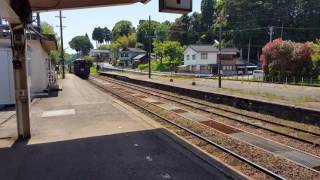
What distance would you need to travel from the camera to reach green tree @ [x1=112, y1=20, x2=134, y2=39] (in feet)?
532

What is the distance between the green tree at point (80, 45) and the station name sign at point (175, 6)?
166848mm

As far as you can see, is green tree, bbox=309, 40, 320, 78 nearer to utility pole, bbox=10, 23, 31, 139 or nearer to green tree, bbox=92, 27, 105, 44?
utility pole, bbox=10, 23, 31, 139

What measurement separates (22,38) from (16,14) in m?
1.01

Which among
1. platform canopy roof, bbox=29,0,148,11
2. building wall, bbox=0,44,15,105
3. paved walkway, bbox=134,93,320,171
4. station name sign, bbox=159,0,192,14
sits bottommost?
paved walkway, bbox=134,93,320,171

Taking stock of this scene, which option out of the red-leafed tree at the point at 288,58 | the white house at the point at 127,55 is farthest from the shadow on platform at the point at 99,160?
the white house at the point at 127,55

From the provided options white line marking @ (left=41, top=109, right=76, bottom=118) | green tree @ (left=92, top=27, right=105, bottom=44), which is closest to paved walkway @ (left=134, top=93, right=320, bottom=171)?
white line marking @ (left=41, top=109, right=76, bottom=118)

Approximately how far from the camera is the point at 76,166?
823 cm

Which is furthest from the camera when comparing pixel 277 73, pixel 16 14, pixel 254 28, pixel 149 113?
pixel 254 28

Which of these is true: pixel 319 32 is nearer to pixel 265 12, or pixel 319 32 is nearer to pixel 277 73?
pixel 265 12

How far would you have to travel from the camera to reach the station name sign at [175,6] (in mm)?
10734

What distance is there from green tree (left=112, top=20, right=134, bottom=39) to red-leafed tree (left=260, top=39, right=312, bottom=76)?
399ft

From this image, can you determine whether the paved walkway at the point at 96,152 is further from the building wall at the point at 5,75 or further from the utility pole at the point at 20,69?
the building wall at the point at 5,75

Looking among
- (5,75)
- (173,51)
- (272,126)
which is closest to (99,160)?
(272,126)

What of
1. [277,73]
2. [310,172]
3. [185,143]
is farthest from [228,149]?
[277,73]
